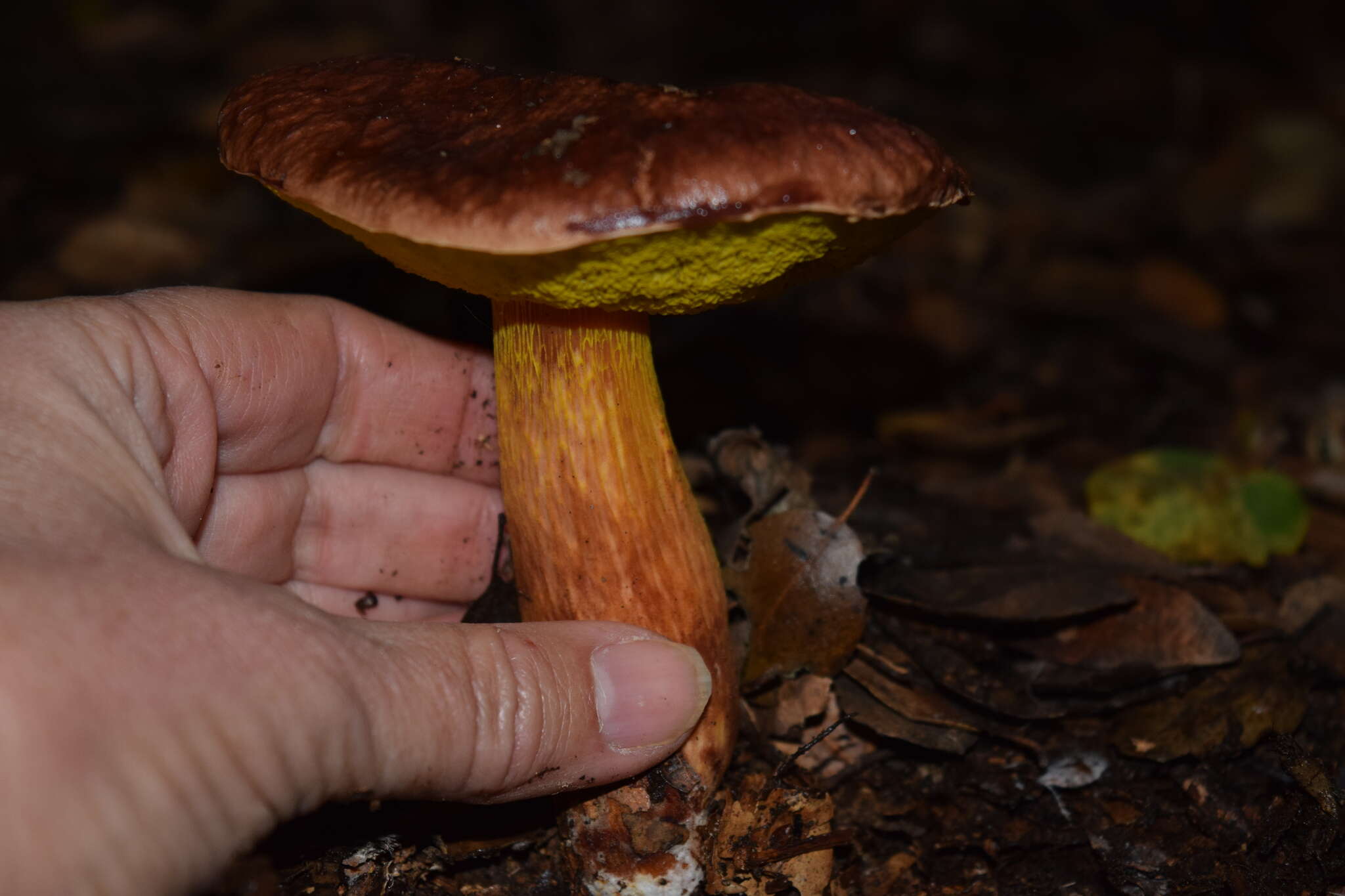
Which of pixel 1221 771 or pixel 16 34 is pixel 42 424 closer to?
pixel 1221 771

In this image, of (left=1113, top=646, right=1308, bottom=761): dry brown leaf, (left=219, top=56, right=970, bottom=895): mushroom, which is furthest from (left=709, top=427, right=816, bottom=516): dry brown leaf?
(left=1113, top=646, right=1308, bottom=761): dry brown leaf

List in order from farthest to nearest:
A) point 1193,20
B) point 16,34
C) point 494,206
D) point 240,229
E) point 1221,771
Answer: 1. point 1193,20
2. point 16,34
3. point 240,229
4. point 1221,771
5. point 494,206

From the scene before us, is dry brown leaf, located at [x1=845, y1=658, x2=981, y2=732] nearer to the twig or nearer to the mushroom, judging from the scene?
the twig

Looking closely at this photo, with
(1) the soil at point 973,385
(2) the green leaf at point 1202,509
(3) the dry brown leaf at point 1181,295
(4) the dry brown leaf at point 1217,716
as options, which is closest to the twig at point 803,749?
(1) the soil at point 973,385

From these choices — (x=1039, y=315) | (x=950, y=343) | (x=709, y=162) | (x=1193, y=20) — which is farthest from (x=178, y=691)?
(x=1193, y=20)

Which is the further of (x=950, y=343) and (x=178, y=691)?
(x=950, y=343)
